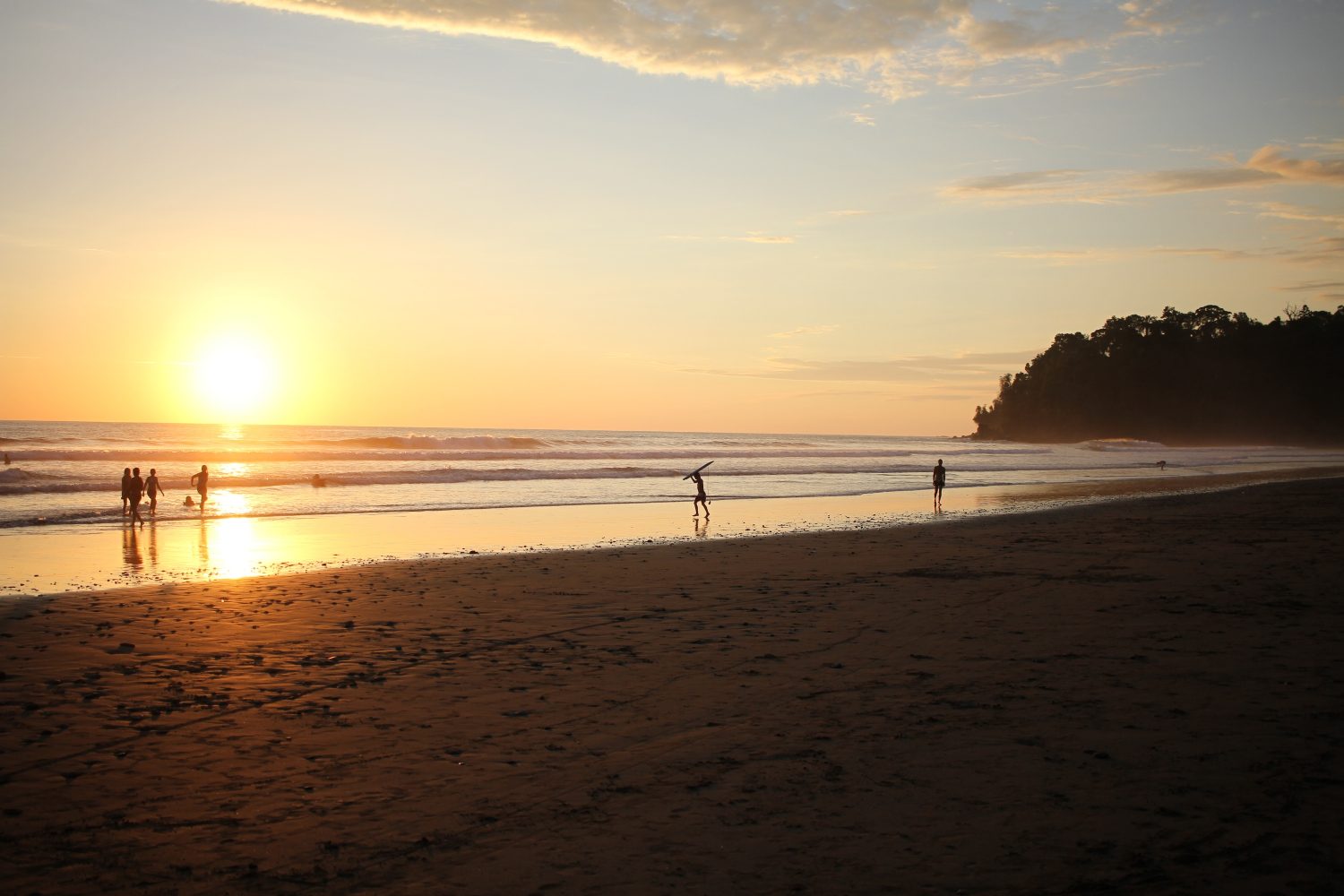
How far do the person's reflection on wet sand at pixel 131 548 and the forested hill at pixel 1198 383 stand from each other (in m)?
140

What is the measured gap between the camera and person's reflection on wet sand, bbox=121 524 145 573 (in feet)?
51.0

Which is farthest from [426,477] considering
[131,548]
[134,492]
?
[131,548]

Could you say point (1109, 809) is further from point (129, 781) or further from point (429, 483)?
point (429, 483)

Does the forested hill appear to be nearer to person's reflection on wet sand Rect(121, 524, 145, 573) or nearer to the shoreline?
the shoreline

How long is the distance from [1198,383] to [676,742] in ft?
506

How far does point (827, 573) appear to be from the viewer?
14047 millimetres

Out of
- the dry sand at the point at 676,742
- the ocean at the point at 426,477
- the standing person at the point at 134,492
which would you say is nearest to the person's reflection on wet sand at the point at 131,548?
the standing person at the point at 134,492

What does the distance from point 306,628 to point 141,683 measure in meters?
2.28

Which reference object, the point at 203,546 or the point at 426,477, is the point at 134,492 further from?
the point at 426,477

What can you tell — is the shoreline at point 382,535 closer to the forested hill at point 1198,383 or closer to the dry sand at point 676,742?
the dry sand at point 676,742

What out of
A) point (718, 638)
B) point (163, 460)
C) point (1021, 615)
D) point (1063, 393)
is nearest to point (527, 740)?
point (718, 638)

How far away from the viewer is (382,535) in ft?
66.7

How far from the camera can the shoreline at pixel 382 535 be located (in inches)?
583

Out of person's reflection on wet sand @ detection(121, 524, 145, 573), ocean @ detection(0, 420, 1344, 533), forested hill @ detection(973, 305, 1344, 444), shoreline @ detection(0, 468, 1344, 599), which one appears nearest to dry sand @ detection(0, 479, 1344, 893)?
shoreline @ detection(0, 468, 1344, 599)
